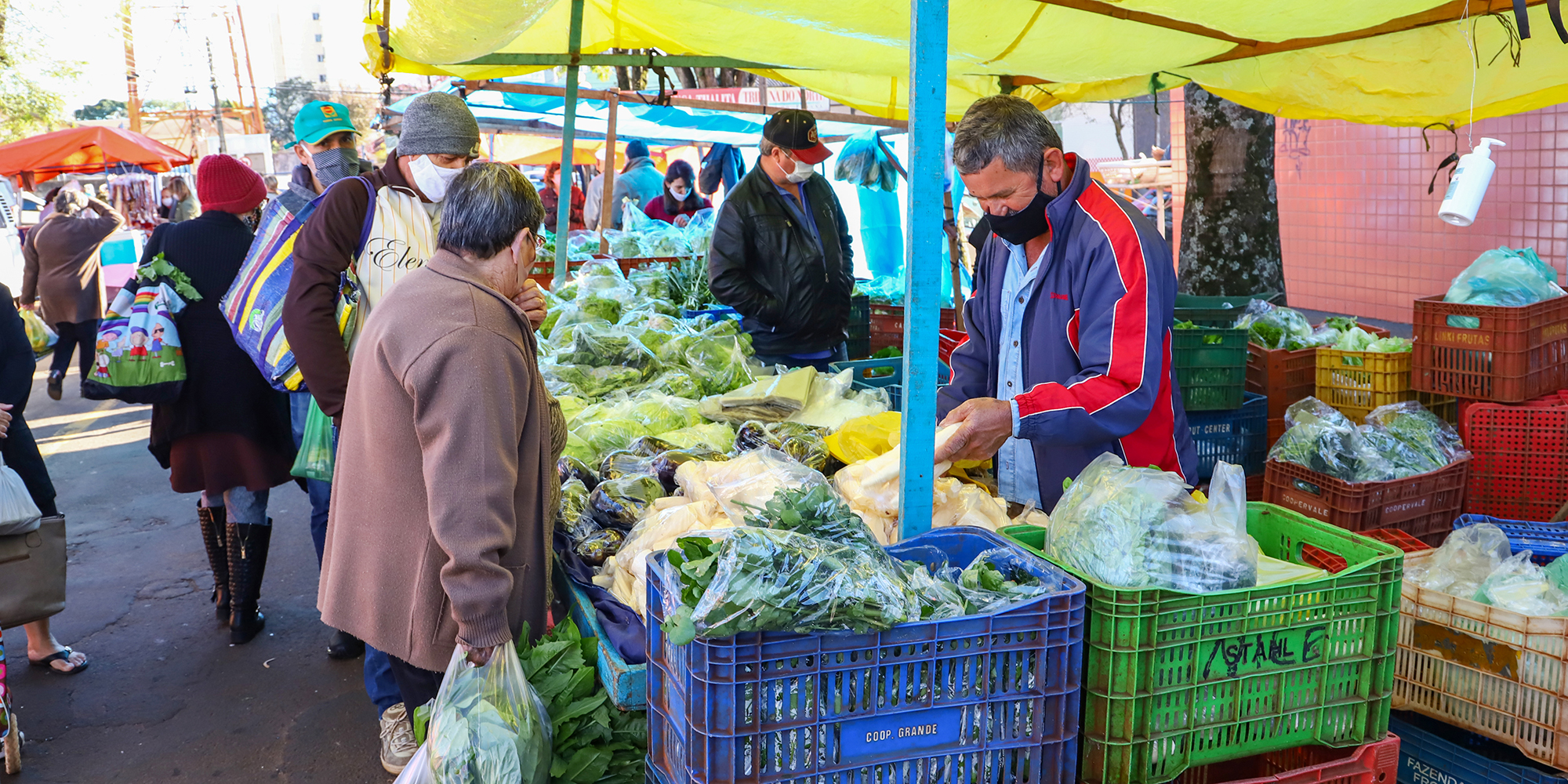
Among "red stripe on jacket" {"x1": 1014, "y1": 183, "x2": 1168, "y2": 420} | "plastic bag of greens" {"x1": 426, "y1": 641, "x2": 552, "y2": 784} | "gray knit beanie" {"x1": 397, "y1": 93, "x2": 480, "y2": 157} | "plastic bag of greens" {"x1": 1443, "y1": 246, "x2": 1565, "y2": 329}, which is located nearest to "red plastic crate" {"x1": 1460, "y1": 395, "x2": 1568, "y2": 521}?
"plastic bag of greens" {"x1": 1443, "y1": 246, "x2": 1565, "y2": 329}

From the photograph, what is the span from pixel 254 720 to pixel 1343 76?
18.7 ft

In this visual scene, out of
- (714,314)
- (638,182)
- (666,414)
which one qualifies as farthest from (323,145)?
(638,182)

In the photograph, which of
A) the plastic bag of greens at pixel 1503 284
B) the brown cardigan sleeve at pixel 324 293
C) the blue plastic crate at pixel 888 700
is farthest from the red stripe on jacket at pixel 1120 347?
the plastic bag of greens at pixel 1503 284

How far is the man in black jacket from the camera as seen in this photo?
550cm

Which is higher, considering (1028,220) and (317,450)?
(1028,220)

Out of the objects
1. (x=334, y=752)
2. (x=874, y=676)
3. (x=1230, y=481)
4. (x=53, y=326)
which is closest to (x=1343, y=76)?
(x=1230, y=481)

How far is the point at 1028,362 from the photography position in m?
3.04

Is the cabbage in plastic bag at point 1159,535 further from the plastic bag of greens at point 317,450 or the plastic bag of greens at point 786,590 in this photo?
the plastic bag of greens at point 317,450

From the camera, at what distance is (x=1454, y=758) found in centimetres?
269

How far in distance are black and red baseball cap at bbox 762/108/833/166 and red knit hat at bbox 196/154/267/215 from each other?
99.7 inches

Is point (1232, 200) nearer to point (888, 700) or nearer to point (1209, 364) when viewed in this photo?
point (1209, 364)

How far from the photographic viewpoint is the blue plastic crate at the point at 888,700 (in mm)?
1626

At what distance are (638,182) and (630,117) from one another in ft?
2.81

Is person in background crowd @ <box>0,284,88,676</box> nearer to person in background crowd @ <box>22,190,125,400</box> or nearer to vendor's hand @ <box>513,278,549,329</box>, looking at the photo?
vendor's hand @ <box>513,278,549,329</box>
